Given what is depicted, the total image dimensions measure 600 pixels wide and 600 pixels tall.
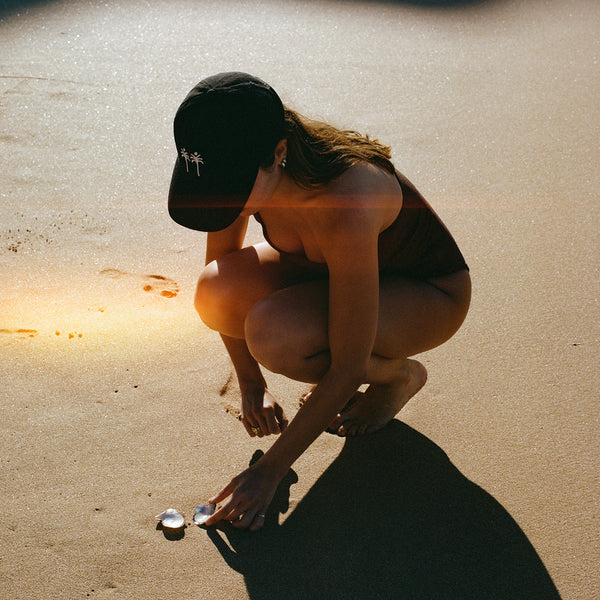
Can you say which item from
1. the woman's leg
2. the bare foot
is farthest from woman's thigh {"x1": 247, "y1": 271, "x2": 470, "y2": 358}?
the bare foot

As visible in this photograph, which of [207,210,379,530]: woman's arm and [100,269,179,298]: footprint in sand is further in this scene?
[100,269,179,298]: footprint in sand

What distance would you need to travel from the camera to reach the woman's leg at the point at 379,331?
1525 millimetres

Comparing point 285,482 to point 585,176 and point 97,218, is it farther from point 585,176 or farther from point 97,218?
point 585,176

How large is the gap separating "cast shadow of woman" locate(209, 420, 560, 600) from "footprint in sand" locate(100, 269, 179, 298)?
804 mm

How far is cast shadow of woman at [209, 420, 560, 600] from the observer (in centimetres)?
137

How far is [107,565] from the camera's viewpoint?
1391 millimetres

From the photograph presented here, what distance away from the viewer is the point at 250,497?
1.45 m

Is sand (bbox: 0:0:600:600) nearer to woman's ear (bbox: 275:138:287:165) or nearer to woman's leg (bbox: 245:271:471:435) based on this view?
woman's leg (bbox: 245:271:471:435)

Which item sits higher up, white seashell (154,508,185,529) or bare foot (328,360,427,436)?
bare foot (328,360,427,436)

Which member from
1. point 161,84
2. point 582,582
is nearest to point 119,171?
point 161,84

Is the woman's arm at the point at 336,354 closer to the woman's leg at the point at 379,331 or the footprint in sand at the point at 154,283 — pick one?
the woman's leg at the point at 379,331

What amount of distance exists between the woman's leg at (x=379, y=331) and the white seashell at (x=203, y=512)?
1.01 feet

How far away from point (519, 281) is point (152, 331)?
1.13 m

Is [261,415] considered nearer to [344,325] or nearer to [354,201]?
[344,325]
